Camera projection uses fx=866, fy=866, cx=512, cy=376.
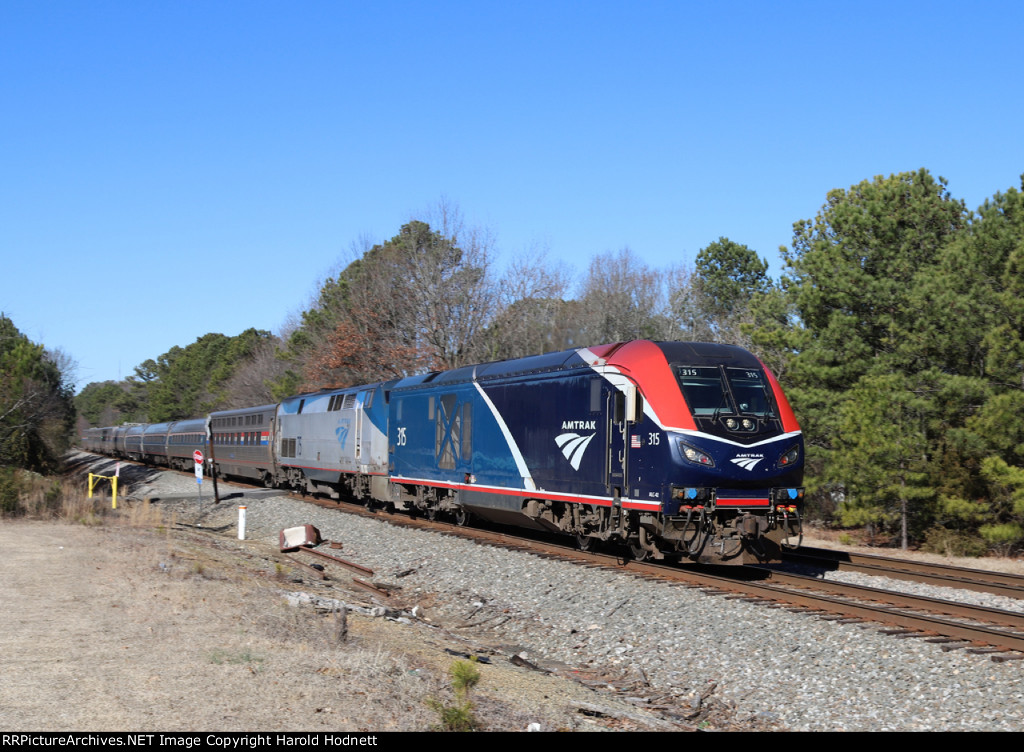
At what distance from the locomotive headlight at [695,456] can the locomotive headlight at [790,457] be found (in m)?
1.28

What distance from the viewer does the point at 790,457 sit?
43.6 feet

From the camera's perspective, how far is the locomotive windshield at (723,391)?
13016mm

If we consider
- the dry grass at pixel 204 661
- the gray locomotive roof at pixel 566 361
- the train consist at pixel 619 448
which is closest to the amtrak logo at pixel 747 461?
the train consist at pixel 619 448

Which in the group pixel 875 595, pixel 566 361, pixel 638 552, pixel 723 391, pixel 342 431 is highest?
pixel 566 361

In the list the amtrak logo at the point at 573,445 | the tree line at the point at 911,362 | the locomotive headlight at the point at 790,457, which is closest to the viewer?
the locomotive headlight at the point at 790,457

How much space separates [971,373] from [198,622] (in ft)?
61.3

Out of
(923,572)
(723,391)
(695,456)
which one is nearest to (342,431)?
(723,391)

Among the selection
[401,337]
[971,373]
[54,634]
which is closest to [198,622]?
[54,634]

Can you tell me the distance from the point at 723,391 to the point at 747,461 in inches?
45.6

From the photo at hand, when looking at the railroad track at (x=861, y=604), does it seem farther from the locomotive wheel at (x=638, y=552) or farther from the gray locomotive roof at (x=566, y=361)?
the gray locomotive roof at (x=566, y=361)

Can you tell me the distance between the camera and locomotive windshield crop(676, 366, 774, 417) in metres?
13.0

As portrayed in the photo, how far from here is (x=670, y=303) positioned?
177 feet

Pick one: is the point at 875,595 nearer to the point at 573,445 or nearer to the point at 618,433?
the point at 618,433
